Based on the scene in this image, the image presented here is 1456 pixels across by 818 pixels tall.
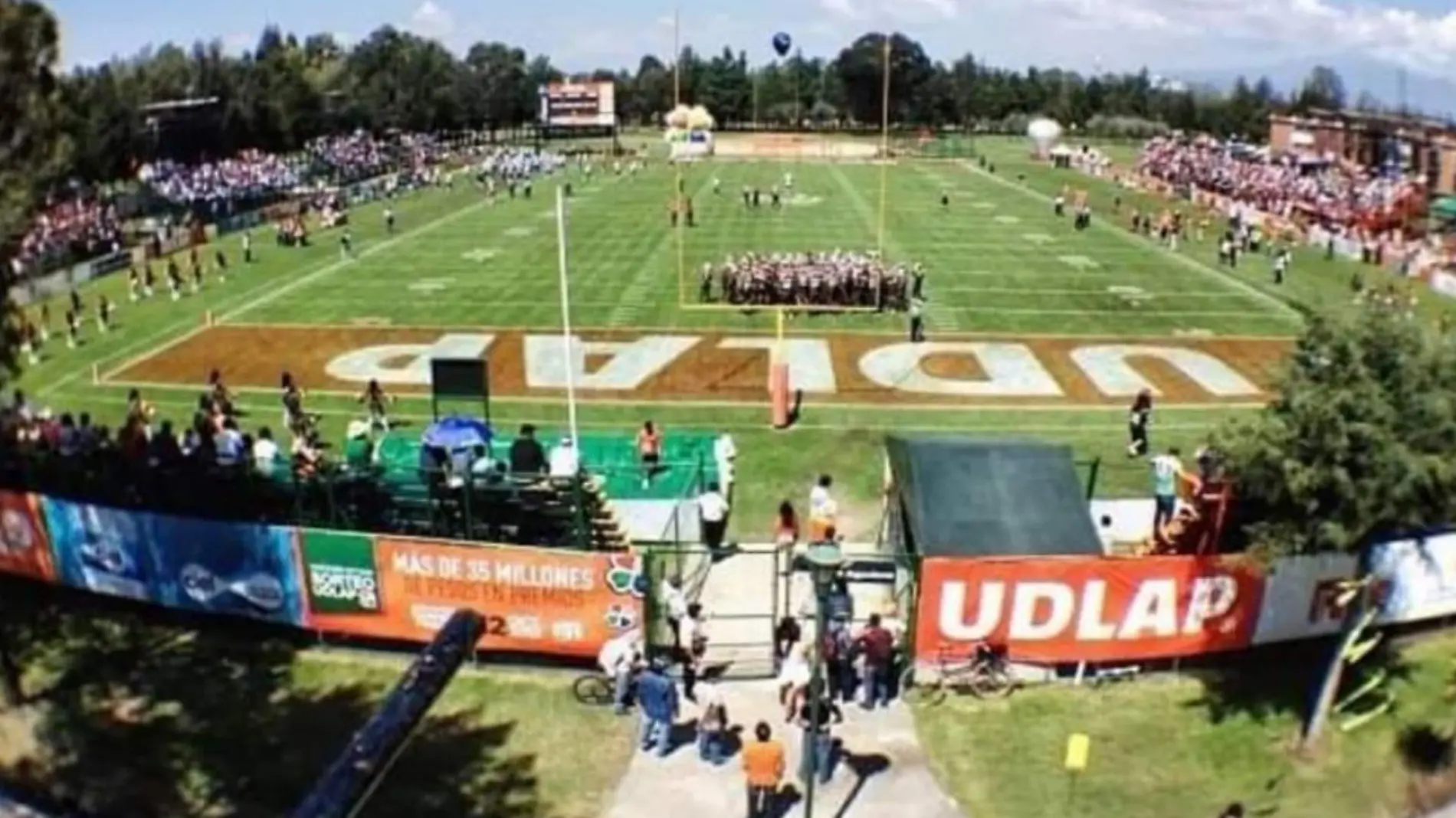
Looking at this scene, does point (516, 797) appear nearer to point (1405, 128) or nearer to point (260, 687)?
point (260, 687)

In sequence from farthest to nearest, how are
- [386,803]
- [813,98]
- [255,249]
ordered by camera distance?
[813,98] < [255,249] < [386,803]

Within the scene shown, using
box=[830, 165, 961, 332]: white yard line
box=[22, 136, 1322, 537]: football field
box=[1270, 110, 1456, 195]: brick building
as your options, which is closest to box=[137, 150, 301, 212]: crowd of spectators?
box=[22, 136, 1322, 537]: football field

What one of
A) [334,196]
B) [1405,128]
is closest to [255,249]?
[334,196]

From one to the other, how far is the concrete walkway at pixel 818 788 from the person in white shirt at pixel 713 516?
4.56m

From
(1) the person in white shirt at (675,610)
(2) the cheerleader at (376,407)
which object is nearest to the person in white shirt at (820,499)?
(1) the person in white shirt at (675,610)

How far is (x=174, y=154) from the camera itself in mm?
90875

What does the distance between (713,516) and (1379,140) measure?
8544cm

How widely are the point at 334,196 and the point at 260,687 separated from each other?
2189 inches

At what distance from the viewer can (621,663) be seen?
17281mm

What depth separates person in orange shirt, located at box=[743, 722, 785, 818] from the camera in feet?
47.4

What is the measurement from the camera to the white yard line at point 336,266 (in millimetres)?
43188

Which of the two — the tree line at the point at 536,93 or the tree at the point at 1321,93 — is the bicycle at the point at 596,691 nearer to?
the tree line at the point at 536,93

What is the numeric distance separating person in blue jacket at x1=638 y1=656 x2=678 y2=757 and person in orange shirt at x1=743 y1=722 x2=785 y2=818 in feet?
5.20

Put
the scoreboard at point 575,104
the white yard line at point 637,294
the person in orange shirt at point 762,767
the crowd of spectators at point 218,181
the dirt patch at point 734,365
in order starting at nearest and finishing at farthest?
1. the person in orange shirt at point 762,767
2. the dirt patch at point 734,365
3. the white yard line at point 637,294
4. the crowd of spectators at point 218,181
5. the scoreboard at point 575,104
